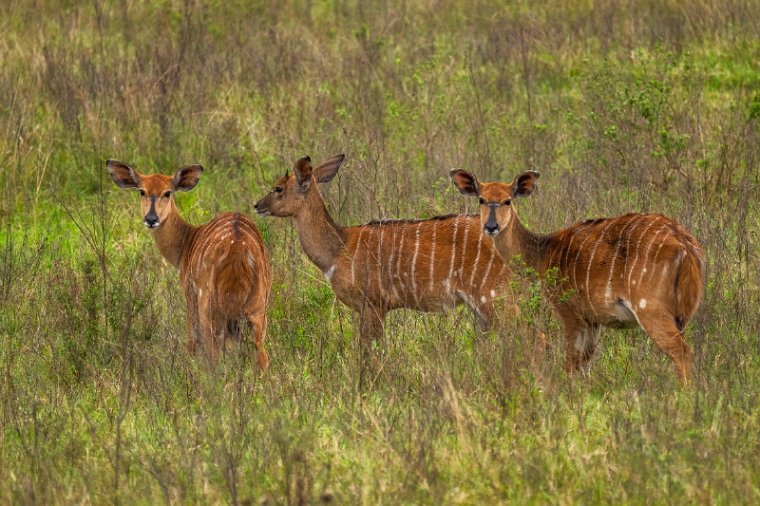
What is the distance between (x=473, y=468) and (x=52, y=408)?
192 cm

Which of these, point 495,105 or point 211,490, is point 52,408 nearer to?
point 211,490

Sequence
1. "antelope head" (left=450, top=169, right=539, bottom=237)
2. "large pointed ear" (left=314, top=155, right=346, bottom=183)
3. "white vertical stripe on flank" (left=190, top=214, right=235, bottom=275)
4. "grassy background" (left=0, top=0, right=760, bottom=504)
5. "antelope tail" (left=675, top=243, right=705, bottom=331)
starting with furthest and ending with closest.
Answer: "large pointed ear" (left=314, top=155, right=346, bottom=183)
"white vertical stripe on flank" (left=190, top=214, right=235, bottom=275)
"antelope head" (left=450, top=169, right=539, bottom=237)
"antelope tail" (left=675, top=243, right=705, bottom=331)
"grassy background" (left=0, top=0, right=760, bottom=504)

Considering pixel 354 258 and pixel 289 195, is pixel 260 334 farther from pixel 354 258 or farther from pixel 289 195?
pixel 289 195

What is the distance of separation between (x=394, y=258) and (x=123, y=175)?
169 centimetres

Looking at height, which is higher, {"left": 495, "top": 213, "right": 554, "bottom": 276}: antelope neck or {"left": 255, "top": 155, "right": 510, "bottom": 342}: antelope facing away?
{"left": 495, "top": 213, "right": 554, "bottom": 276}: antelope neck

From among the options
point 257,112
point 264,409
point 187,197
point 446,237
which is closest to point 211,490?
point 264,409

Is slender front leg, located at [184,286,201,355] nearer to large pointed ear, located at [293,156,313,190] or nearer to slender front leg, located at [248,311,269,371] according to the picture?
slender front leg, located at [248,311,269,371]

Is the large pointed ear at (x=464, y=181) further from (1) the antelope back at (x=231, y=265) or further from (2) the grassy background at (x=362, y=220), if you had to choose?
(1) the antelope back at (x=231, y=265)

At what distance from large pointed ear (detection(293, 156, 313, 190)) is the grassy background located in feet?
1.23

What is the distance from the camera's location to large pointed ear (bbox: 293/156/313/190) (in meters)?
7.83

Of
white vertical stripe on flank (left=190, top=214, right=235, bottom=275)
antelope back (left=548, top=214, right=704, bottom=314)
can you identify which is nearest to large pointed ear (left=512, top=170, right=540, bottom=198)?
antelope back (left=548, top=214, right=704, bottom=314)

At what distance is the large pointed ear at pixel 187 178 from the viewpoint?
803cm

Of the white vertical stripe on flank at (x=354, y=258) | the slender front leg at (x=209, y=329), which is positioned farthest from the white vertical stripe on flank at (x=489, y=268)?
the slender front leg at (x=209, y=329)

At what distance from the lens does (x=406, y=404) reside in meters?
5.70
